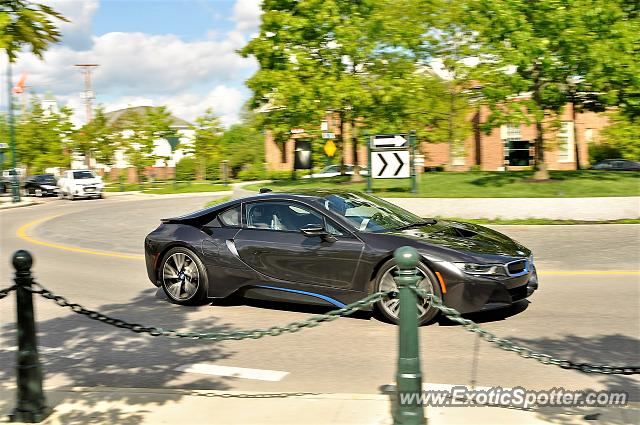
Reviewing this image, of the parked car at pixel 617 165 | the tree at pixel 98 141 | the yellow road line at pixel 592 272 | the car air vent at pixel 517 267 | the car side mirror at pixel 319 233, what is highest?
the tree at pixel 98 141

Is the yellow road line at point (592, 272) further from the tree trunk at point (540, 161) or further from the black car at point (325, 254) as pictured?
the tree trunk at point (540, 161)

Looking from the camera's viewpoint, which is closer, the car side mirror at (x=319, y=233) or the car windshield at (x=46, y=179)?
the car side mirror at (x=319, y=233)

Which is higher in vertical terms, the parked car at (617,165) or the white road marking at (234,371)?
the parked car at (617,165)

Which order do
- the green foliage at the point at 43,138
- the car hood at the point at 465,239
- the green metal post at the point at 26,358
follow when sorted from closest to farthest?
the green metal post at the point at 26,358 < the car hood at the point at 465,239 < the green foliage at the point at 43,138

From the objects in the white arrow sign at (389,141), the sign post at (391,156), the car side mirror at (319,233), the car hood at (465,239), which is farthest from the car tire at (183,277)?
the white arrow sign at (389,141)

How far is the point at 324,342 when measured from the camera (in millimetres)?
6730

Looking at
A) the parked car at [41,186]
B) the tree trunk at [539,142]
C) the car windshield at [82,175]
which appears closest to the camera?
the tree trunk at [539,142]

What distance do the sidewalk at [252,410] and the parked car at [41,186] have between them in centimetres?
4292

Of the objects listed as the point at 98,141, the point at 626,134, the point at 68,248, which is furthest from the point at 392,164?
the point at 98,141

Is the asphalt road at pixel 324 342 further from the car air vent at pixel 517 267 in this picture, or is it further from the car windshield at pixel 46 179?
the car windshield at pixel 46 179

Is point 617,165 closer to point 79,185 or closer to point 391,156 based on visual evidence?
point 391,156

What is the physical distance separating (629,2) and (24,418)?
2420 centimetres

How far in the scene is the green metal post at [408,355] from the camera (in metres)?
4.12

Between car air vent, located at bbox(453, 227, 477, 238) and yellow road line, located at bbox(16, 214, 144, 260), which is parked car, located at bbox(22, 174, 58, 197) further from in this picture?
car air vent, located at bbox(453, 227, 477, 238)
